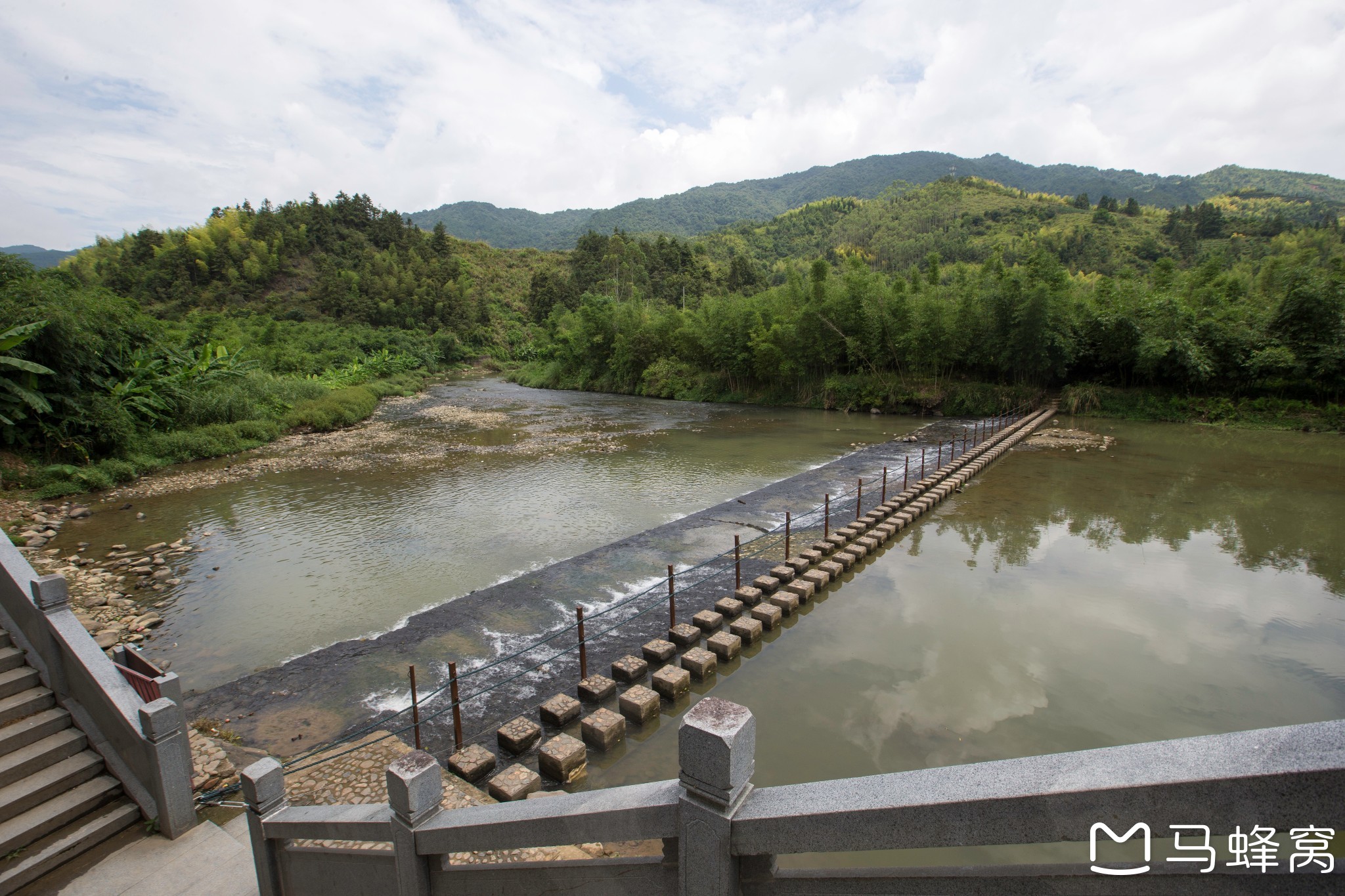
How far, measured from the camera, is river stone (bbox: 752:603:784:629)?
23.1 feet

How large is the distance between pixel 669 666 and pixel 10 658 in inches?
203

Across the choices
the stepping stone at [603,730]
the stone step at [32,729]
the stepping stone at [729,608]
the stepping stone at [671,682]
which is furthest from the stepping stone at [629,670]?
the stone step at [32,729]

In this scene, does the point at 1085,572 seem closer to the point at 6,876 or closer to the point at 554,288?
the point at 6,876

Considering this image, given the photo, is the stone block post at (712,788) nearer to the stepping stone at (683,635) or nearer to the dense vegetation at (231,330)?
the stepping stone at (683,635)

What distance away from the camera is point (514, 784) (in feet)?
14.3

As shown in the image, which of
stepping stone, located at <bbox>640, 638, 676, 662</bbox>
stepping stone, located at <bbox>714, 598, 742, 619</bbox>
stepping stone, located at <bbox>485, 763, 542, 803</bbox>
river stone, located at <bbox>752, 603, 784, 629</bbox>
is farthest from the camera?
stepping stone, located at <bbox>714, 598, 742, 619</bbox>

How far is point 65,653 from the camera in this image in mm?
4289

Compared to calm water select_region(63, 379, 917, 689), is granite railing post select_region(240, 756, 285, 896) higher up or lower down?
higher up

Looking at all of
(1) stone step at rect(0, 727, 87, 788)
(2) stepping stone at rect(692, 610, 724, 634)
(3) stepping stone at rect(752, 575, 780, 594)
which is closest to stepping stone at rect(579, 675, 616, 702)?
(2) stepping stone at rect(692, 610, 724, 634)

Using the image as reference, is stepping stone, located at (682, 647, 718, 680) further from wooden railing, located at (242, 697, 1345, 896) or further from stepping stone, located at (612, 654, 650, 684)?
wooden railing, located at (242, 697, 1345, 896)

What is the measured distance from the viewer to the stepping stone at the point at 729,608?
23.8 ft

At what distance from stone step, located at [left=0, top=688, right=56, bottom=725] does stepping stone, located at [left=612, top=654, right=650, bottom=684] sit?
14.0ft

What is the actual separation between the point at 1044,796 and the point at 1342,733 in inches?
19.8

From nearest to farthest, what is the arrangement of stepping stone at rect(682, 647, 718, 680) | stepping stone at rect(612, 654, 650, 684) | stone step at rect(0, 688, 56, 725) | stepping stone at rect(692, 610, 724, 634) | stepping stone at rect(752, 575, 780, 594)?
stone step at rect(0, 688, 56, 725), stepping stone at rect(612, 654, 650, 684), stepping stone at rect(682, 647, 718, 680), stepping stone at rect(692, 610, 724, 634), stepping stone at rect(752, 575, 780, 594)
